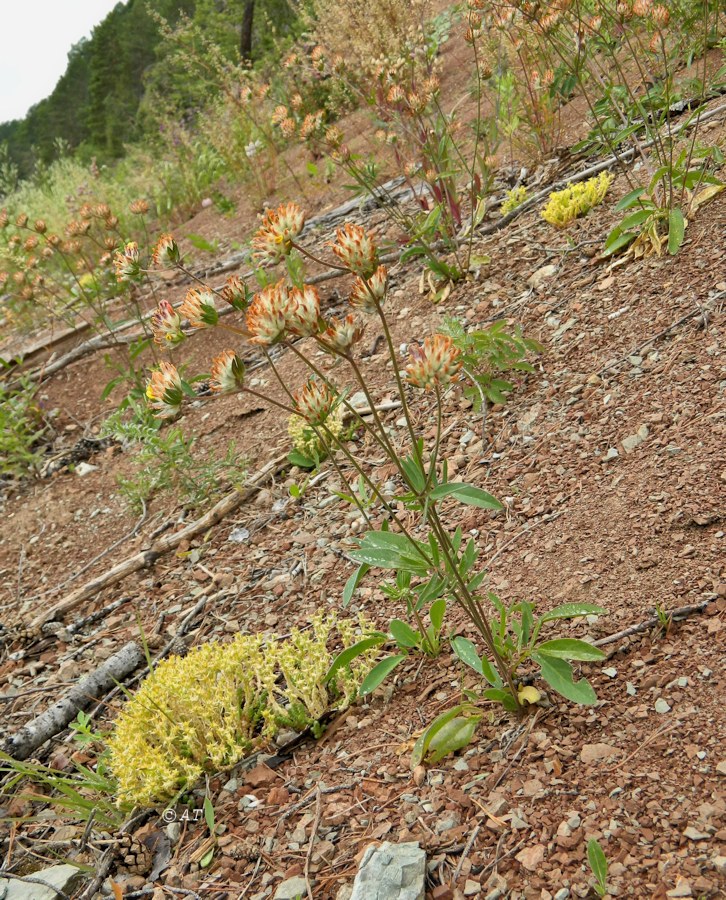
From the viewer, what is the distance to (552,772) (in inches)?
60.4

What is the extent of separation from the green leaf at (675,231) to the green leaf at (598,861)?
85.6 inches

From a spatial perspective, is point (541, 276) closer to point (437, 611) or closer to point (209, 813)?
point (437, 611)

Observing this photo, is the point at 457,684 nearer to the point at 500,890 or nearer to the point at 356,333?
the point at 500,890

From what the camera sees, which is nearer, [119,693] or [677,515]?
[677,515]

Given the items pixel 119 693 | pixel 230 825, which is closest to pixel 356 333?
pixel 230 825

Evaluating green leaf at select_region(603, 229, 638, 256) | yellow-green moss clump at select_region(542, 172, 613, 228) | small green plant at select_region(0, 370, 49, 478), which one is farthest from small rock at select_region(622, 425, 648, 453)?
small green plant at select_region(0, 370, 49, 478)

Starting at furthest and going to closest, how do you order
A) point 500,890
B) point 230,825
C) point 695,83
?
point 695,83 → point 230,825 → point 500,890

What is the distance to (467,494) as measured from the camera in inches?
62.7

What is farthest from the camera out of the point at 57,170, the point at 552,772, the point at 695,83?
the point at 57,170

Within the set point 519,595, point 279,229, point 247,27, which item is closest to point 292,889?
point 519,595

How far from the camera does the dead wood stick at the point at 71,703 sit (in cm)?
239

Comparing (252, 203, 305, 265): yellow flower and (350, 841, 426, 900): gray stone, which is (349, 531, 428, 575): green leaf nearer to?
(350, 841, 426, 900): gray stone

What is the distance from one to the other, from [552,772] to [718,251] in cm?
203

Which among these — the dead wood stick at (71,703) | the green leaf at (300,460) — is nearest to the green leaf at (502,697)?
the dead wood stick at (71,703)
